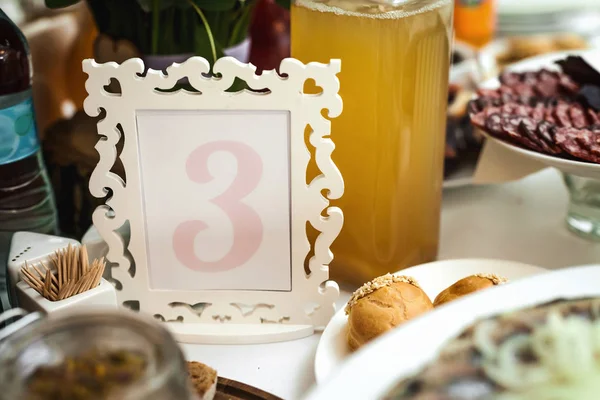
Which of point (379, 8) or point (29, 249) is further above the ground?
point (379, 8)

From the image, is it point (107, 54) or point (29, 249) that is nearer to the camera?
point (29, 249)

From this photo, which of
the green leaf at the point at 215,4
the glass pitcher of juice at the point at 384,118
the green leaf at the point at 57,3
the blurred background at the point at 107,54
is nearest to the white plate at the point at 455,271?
the glass pitcher of juice at the point at 384,118

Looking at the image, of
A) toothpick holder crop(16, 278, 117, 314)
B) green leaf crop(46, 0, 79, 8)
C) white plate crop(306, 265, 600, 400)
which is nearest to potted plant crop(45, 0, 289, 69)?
green leaf crop(46, 0, 79, 8)

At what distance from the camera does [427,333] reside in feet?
1.26

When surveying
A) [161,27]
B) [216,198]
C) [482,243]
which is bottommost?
[482,243]

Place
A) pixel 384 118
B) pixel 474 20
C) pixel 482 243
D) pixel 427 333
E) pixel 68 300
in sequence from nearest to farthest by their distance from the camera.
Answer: pixel 427 333, pixel 68 300, pixel 384 118, pixel 482 243, pixel 474 20

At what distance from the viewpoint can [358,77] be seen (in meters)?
0.60

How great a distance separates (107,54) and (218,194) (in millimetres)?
222

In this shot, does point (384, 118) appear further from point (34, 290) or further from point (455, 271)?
point (34, 290)

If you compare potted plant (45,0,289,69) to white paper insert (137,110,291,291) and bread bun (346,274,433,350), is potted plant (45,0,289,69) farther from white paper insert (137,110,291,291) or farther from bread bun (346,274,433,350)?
bread bun (346,274,433,350)

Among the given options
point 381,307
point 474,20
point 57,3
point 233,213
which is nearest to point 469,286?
point 381,307

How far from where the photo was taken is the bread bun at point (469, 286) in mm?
532

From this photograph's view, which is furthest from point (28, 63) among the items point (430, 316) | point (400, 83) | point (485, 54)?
point (485, 54)

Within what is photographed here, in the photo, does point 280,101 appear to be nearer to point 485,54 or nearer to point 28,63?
point 28,63
